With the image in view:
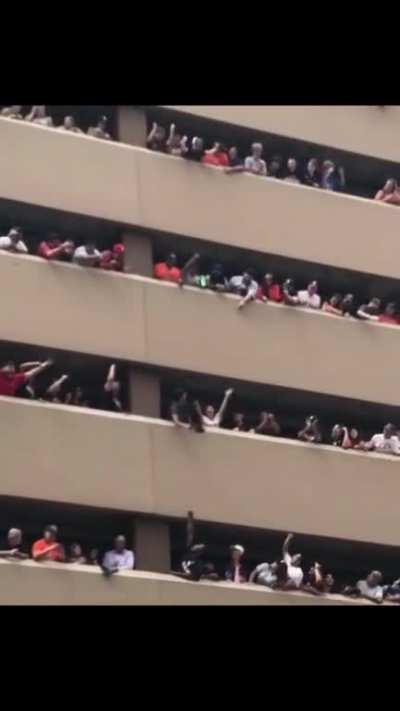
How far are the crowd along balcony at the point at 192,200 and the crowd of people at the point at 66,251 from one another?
56 cm

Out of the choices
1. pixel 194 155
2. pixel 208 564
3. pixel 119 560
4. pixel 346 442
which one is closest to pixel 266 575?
pixel 208 564

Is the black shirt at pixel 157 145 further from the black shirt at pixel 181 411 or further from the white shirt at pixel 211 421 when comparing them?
the white shirt at pixel 211 421

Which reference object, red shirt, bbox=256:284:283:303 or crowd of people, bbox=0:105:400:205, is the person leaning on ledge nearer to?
red shirt, bbox=256:284:283:303

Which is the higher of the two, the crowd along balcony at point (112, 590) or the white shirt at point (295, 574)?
the white shirt at point (295, 574)

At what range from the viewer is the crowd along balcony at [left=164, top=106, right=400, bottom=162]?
3206cm

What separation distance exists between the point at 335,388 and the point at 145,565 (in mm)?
4965

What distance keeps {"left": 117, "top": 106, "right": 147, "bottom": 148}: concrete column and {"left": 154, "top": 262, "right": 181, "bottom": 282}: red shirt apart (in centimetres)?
216

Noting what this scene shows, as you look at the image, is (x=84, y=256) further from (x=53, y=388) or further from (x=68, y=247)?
(x=53, y=388)

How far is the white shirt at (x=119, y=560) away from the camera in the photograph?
90.1 ft

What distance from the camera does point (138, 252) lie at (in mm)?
30453

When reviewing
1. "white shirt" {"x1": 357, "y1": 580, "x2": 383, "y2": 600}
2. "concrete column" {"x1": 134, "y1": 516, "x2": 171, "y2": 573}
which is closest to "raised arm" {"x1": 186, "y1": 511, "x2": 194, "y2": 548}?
"concrete column" {"x1": 134, "y1": 516, "x2": 171, "y2": 573}

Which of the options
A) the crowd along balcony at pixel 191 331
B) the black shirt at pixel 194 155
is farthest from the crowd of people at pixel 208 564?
the black shirt at pixel 194 155
